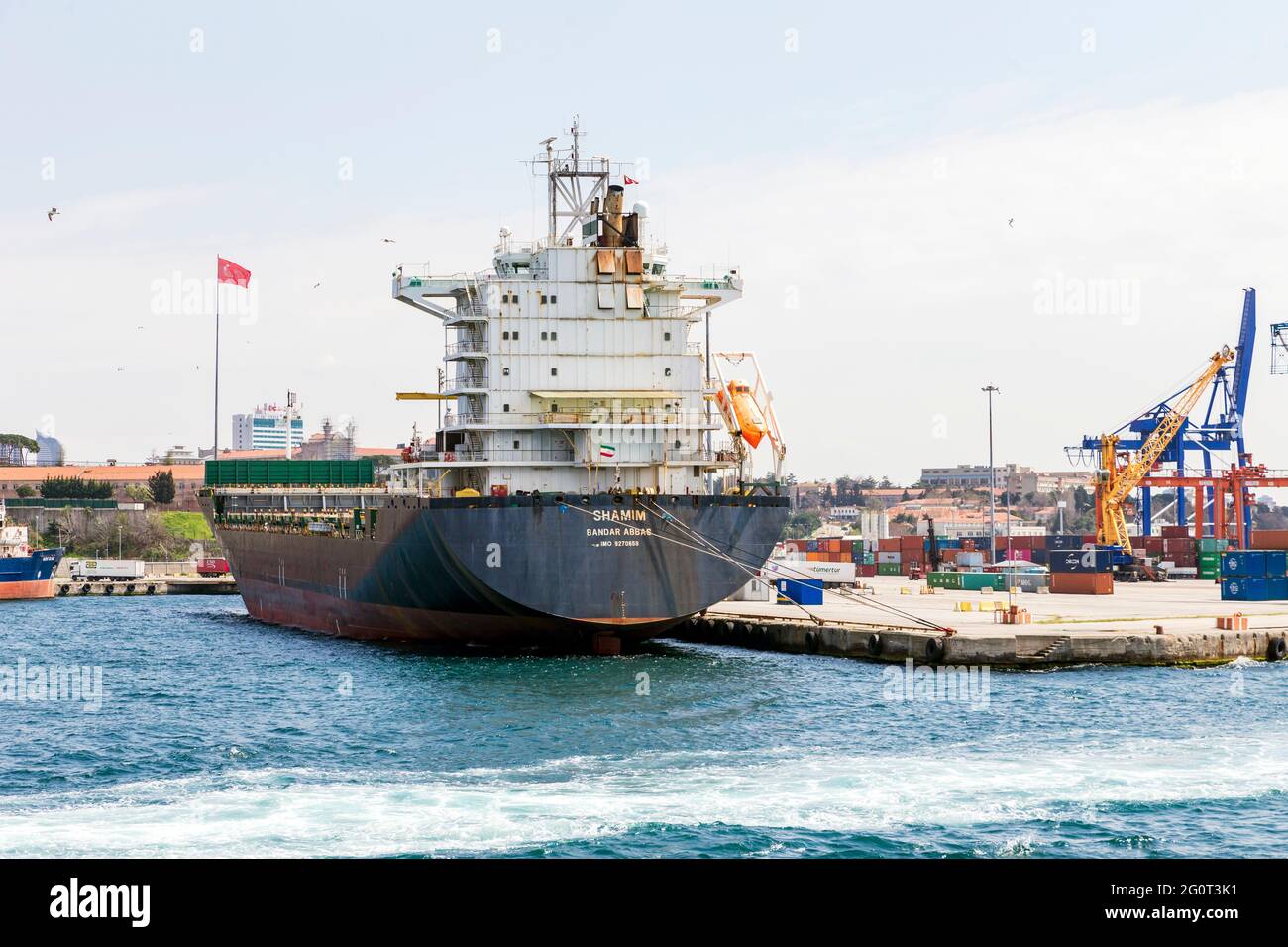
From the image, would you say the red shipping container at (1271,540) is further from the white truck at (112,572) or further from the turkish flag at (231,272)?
the white truck at (112,572)

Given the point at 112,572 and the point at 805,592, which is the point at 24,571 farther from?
the point at 805,592

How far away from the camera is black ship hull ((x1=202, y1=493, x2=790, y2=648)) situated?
4209cm

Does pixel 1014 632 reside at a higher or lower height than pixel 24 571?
higher

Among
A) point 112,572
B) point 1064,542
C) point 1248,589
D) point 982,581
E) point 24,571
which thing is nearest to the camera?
point 1248,589

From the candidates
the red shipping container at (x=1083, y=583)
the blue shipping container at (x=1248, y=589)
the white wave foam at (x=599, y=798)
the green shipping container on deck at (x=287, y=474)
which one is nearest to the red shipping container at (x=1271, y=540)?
the red shipping container at (x=1083, y=583)

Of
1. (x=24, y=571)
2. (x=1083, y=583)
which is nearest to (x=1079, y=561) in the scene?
(x=1083, y=583)

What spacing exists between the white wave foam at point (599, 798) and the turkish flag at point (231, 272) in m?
57.5

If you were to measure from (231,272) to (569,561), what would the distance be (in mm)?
45405

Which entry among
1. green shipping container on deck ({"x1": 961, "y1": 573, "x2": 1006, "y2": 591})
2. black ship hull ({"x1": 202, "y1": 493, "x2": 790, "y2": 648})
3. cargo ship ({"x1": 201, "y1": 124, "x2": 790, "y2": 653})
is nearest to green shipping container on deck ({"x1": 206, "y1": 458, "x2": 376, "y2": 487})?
cargo ship ({"x1": 201, "y1": 124, "x2": 790, "y2": 653})

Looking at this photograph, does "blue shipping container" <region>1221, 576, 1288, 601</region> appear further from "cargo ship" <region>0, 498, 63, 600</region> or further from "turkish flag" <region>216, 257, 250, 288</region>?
Result: "cargo ship" <region>0, 498, 63, 600</region>

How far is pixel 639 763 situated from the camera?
26969 millimetres

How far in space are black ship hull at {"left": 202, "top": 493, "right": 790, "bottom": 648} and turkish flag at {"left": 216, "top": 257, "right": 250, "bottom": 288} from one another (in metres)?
37.2

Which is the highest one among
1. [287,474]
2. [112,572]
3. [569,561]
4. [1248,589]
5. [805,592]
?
[287,474]

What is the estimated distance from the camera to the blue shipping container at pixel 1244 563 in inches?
2827
